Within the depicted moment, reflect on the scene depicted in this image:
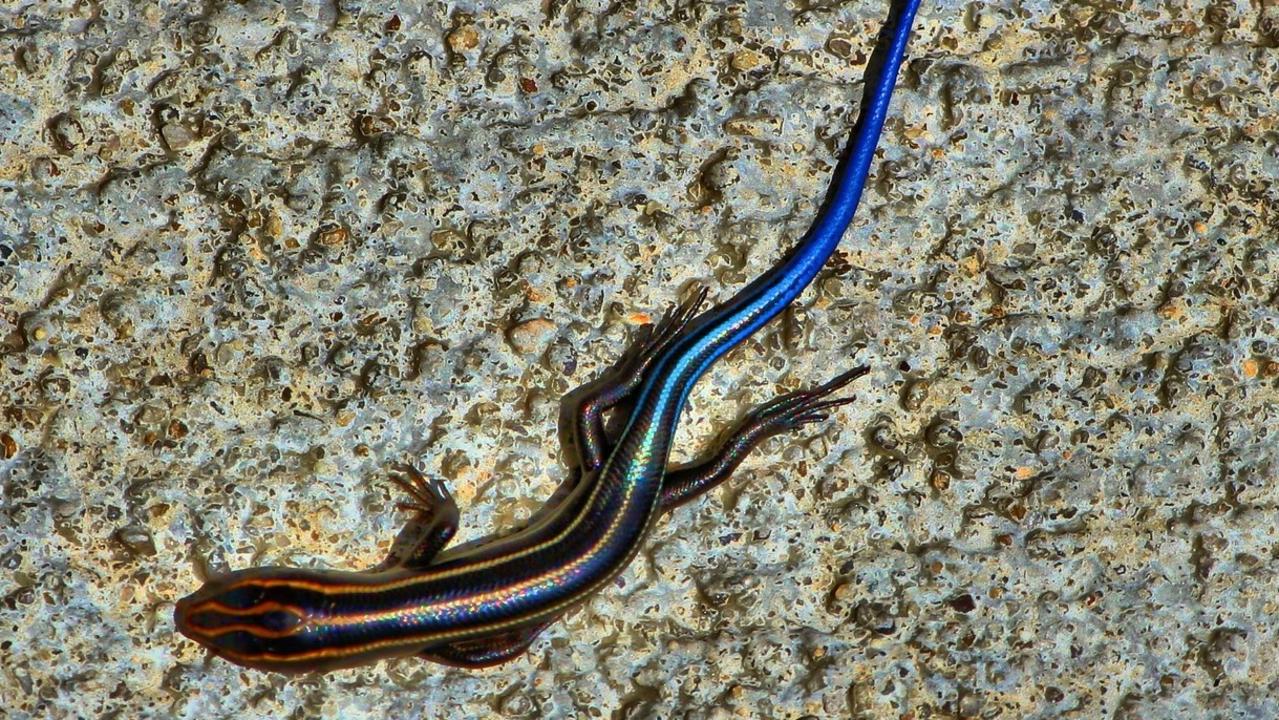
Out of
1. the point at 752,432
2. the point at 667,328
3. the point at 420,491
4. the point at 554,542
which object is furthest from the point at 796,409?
the point at 420,491

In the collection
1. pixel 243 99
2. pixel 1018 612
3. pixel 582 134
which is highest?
pixel 243 99

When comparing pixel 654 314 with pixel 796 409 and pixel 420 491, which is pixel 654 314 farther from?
pixel 420 491

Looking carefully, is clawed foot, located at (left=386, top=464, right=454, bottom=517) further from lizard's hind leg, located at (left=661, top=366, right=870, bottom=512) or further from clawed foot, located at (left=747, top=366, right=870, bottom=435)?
clawed foot, located at (left=747, top=366, right=870, bottom=435)

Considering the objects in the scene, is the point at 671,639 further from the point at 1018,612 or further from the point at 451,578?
the point at 1018,612

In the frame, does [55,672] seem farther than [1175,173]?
No

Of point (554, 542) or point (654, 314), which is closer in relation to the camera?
point (554, 542)

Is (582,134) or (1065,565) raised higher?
(582,134)

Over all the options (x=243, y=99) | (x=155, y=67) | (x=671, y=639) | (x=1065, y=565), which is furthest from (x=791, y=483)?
(x=155, y=67)
